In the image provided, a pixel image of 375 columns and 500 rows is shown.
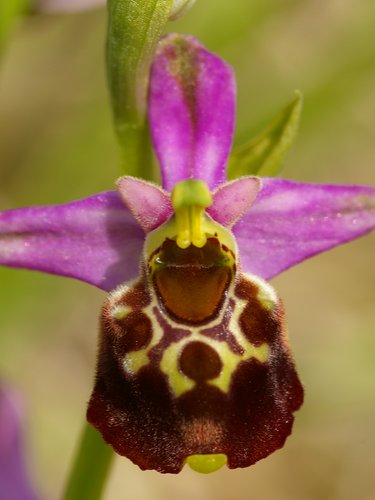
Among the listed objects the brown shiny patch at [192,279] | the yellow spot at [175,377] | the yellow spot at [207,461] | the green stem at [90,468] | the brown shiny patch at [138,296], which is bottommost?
the green stem at [90,468]

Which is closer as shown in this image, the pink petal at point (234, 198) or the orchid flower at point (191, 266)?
the orchid flower at point (191, 266)

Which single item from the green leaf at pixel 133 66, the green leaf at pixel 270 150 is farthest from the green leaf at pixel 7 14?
the green leaf at pixel 270 150

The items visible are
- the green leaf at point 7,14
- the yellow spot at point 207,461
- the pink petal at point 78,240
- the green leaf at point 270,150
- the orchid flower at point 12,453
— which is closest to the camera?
the yellow spot at point 207,461

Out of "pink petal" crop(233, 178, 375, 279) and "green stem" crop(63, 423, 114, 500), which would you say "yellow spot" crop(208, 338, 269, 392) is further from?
"green stem" crop(63, 423, 114, 500)

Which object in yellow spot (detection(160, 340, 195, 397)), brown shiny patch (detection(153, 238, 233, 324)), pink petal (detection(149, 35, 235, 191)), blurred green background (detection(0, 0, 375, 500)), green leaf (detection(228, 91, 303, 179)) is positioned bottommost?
blurred green background (detection(0, 0, 375, 500))

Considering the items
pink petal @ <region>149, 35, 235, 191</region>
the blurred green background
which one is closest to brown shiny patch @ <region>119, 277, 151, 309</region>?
pink petal @ <region>149, 35, 235, 191</region>

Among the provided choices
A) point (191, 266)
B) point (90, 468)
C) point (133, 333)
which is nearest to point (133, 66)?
point (191, 266)

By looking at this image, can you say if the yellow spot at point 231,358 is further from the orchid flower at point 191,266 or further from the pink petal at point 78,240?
the pink petal at point 78,240
